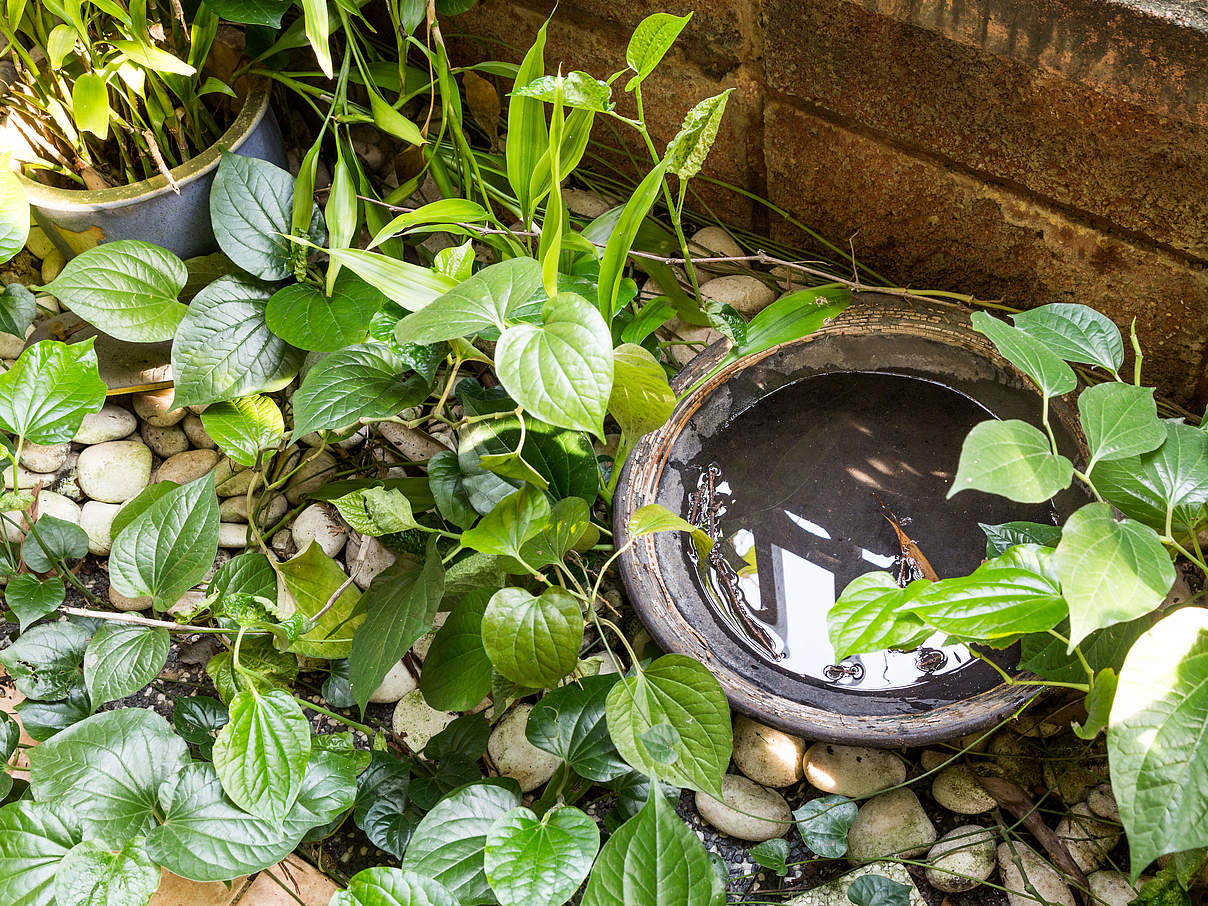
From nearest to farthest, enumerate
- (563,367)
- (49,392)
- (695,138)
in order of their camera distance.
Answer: (563,367) < (695,138) < (49,392)

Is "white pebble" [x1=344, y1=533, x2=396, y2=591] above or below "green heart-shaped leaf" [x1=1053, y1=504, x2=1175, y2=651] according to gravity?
below

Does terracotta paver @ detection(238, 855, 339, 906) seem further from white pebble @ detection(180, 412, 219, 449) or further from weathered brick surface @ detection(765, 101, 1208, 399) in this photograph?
weathered brick surface @ detection(765, 101, 1208, 399)

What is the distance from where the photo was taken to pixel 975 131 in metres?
1.31

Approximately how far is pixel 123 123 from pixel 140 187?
135 mm

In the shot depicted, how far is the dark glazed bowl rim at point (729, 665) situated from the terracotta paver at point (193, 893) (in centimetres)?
64

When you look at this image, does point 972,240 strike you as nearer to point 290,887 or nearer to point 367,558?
point 367,558

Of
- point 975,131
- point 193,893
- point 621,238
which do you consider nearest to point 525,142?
point 621,238

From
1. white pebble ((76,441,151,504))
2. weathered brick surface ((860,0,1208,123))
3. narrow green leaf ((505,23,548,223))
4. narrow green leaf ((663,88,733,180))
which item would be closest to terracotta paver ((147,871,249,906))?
white pebble ((76,441,151,504))

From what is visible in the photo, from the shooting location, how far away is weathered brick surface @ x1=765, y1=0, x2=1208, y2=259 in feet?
3.90

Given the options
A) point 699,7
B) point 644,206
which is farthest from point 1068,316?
point 699,7

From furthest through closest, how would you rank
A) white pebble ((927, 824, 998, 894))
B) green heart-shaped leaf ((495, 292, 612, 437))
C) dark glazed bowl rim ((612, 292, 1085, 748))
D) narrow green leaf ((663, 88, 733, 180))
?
white pebble ((927, 824, 998, 894)) < dark glazed bowl rim ((612, 292, 1085, 748)) < narrow green leaf ((663, 88, 733, 180)) < green heart-shaped leaf ((495, 292, 612, 437))

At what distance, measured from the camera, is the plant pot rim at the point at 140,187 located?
1.43 metres

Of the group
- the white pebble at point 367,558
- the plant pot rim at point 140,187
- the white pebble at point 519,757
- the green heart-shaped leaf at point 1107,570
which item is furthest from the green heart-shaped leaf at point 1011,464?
the plant pot rim at point 140,187

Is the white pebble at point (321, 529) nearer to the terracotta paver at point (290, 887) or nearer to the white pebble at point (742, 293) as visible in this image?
the terracotta paver at point (290, 887)
